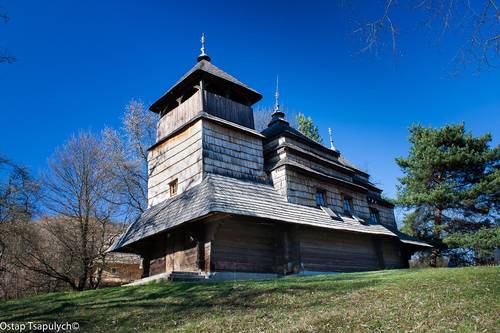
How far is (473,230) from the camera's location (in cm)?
2608

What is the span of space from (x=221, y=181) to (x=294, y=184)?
3935 millimetres

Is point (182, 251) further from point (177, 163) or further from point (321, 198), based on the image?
point (321, 198)

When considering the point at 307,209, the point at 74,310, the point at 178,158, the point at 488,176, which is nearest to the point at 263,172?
the point at 307,209

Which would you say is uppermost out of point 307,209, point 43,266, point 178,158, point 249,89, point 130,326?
point 249,89

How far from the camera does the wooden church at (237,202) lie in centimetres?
1435

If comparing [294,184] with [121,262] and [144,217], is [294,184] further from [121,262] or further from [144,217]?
[121,262]

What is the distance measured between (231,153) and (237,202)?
3.43m

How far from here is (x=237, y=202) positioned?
47.4ft

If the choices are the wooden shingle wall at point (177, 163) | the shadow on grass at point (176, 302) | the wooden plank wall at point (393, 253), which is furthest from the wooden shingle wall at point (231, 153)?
the wooden plank wall at point (393, 253)

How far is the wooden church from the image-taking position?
565 inches

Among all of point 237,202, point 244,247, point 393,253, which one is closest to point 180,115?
point 237,202

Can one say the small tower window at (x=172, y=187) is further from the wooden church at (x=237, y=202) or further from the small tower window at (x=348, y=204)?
the small tower window at (x=348, y=204)

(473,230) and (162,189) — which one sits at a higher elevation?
(162,189)

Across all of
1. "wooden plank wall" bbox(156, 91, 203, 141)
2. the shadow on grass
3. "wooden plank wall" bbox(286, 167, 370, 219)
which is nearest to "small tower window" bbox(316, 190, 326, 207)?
"wooden plank wall" bbox(286, 167, 370, 219)
